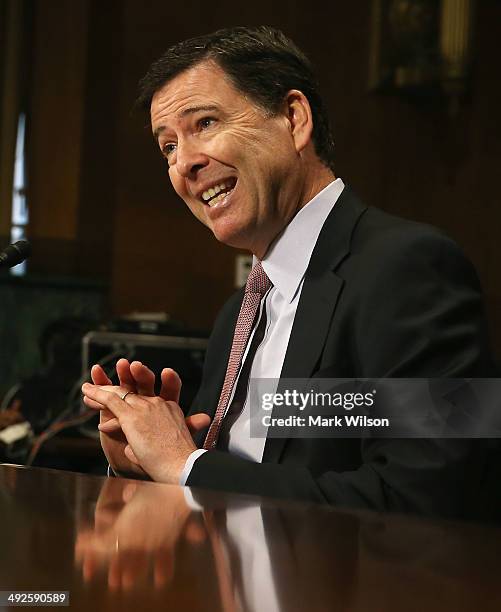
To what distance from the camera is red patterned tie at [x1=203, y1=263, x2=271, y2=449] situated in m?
1.67

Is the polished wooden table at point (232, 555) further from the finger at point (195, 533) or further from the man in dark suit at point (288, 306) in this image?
the man in dark suit at point (288, 306)

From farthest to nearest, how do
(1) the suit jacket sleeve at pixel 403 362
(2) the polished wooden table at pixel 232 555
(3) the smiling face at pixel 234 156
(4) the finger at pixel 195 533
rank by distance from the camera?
(3) the smiling face at pixel 234 156 → (1) the suit jacket sleeve at pixel 403 362 → (4) the finger at pixel 195 533 → (2) the polished wooden table at pixel 232 555

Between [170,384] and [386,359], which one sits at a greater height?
[386,359]

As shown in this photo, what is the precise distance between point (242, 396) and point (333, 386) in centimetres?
23

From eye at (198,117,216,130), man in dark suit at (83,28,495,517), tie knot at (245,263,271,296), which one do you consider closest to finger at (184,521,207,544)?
man in dark suit at (83,28,495,517)

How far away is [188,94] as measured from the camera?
1746mm

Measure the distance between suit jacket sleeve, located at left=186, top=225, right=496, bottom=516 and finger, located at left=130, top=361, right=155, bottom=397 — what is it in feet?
0.60

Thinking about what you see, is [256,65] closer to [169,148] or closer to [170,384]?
[169,148]

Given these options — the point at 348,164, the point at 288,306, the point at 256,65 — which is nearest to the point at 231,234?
the point at 288,306

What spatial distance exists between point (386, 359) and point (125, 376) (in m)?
0.42

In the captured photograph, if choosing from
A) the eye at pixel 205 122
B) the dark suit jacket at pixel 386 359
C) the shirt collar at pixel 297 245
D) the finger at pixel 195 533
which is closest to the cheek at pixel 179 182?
the eye at pixel 205 122

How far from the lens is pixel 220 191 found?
1.76m

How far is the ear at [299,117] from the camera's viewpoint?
179 cm

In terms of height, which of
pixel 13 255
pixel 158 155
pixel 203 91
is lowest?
pixel 158 155
